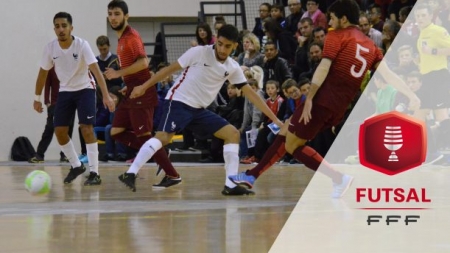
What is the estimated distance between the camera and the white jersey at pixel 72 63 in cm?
1247

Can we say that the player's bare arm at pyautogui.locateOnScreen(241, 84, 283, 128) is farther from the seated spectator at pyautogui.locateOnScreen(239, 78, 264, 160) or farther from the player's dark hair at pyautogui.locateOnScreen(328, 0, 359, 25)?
the seated spectator at pyautogui.locateOnScreen(239, 78, 264, 160)

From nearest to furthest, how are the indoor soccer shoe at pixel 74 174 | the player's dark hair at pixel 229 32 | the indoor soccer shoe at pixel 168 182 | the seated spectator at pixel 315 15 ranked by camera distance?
the player's dark hair at pixel 229 32, the indoor soccer shoe at pixel 168 182, the indoor soccer shoe at pixel 74 174, the seated spectator at pixel 315 15

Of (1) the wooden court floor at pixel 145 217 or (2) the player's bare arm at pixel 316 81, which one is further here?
(2) the player's bare arm at pixel 316 81

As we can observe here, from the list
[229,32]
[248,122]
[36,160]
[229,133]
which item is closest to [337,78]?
[229,32]

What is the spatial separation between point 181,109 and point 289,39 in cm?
911

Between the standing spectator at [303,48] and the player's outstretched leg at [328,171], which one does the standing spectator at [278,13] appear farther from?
the player's outstretched leg at [328,171]

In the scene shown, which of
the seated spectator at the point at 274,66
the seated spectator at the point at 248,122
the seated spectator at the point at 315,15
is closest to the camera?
the seated spectator at the point at 248,122

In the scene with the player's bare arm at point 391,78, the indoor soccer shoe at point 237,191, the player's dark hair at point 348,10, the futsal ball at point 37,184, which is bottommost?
the indoor soccer shoe at point 237,191

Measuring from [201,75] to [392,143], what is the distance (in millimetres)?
3837

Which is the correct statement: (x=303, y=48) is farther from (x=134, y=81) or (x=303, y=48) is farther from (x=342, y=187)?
(x=342, y=187)

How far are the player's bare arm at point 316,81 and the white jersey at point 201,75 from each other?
1.22 metres

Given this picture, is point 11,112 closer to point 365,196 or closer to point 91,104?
point 91,104

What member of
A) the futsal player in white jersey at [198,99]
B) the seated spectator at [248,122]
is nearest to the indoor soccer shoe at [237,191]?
the futsal player in white jersey at [198,99]

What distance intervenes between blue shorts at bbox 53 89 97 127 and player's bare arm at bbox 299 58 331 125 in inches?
137
